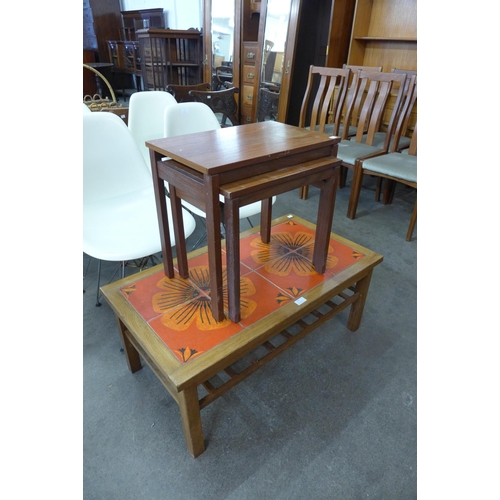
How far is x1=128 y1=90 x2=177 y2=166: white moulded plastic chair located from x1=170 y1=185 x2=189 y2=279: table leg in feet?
3.14

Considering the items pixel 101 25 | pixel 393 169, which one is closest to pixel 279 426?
pixel 393 169

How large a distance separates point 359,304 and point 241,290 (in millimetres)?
555

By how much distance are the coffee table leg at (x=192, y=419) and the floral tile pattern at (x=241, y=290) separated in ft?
0.29

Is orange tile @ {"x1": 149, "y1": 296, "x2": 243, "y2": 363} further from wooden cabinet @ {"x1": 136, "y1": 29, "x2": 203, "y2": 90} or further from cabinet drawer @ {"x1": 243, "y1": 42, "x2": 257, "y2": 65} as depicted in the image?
wooden cabinet @ {"x1": 136, "y1": 29, "x2": 203, "y2": 90}

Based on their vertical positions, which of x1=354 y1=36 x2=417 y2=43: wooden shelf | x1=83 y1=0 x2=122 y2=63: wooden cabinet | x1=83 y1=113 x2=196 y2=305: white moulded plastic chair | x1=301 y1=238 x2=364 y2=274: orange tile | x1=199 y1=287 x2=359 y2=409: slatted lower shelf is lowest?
x1=199 y1=287 x2=359 y2=409: slatted lower shelf

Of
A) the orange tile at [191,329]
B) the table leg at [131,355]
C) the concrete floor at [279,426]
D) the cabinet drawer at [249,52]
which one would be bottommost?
the concrete floor at [279,426]

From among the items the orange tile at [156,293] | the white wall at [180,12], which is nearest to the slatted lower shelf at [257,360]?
the orange tile at [156,293]

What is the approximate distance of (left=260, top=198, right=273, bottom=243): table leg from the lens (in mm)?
1273

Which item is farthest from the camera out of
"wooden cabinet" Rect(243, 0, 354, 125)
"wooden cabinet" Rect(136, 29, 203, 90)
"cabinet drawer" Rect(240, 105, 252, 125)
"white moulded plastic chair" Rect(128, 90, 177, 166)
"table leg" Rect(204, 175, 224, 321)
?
"wooden cabinet" Rect(136, 29, 203, 90)

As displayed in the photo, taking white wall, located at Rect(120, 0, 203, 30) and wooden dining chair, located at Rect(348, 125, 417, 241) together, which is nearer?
wooden dining chair, located at Rect(348, 125, 417, 241)

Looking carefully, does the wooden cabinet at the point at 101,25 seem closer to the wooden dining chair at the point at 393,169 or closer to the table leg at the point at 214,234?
the wooden dining chair at the point at 393,169

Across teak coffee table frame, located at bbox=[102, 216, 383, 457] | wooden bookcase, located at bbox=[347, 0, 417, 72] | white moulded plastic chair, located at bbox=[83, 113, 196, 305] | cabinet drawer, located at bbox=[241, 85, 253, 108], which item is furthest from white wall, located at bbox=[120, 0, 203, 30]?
teak coffee table frame, located at bbox=[102, 216, 383, 457]

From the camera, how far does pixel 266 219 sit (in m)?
1.29

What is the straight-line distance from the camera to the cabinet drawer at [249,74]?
367cm
